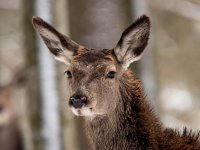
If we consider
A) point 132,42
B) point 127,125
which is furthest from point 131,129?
point 132,42

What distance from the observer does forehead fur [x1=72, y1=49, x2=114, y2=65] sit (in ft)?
21.1

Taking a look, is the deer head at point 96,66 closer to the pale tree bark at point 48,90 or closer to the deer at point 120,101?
the deer at point 120,101

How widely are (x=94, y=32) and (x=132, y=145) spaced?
3149 millimetres

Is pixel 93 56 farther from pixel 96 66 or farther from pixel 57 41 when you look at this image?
pixel 57 41

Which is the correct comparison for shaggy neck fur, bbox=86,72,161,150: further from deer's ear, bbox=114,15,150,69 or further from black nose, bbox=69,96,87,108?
black nose, bbox=69,96,87,108

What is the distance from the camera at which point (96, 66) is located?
640cm

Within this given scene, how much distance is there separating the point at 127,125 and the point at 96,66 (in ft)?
1.70

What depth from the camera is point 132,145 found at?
6.48 m

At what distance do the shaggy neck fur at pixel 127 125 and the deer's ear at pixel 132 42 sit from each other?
0.15 metres

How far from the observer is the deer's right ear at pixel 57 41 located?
680 centimetres

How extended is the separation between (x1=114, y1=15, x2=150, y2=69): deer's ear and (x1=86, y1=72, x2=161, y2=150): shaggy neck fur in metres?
0.15

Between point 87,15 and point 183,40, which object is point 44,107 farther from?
point 183,40

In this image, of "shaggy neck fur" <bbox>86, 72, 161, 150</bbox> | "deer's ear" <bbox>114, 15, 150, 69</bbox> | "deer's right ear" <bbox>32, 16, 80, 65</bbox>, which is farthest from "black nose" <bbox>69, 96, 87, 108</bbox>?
"deer's right ear" <bbox>32, 16, 80, 65</bbox>

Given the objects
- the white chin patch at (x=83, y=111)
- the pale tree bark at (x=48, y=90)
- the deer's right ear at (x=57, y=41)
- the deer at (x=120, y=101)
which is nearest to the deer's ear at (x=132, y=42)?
the deer at (x=120, y=101)
